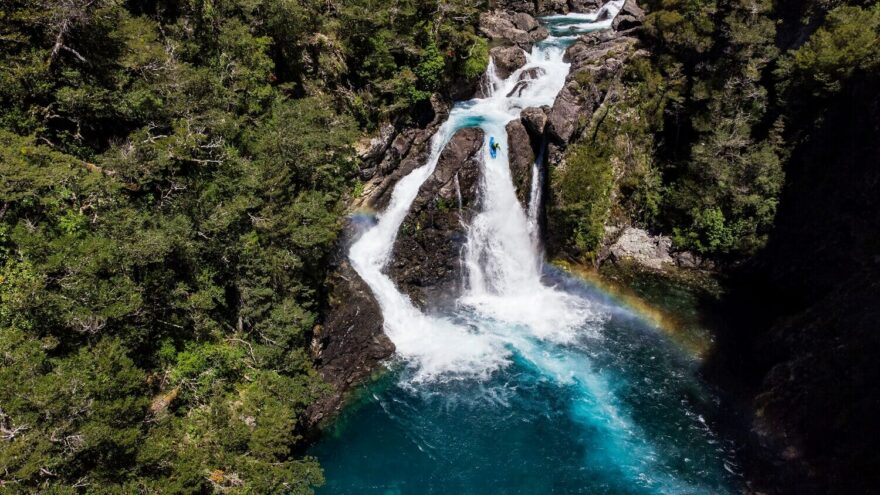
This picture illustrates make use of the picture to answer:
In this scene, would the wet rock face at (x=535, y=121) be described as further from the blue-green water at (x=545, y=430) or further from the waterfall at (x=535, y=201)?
the blue-green water at (x=545, y=430)

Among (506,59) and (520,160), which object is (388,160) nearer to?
(520,160)

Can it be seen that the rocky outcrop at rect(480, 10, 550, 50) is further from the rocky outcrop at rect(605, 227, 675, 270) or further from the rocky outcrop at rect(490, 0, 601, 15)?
the rocky outcrop at rect(605, 227, 675, 270)

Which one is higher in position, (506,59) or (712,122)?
(506,59)

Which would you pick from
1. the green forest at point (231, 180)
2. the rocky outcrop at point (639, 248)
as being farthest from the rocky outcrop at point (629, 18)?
the rocky outcrop at point (639, 248)

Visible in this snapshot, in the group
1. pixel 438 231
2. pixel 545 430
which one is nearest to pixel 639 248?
pixel 438 231

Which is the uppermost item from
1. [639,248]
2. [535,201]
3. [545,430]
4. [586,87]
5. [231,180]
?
[586,87]

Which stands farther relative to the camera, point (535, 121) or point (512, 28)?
point (512, 28)

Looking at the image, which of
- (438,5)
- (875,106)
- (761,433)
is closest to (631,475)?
(761,433)

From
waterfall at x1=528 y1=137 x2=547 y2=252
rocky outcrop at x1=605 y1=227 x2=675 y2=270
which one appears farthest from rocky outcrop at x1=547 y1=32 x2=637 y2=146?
rocky outcrop at x1=605 y1=227 x2=675 y2=270
